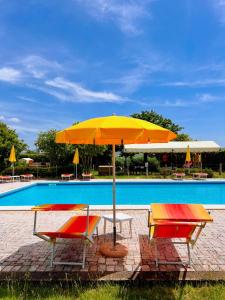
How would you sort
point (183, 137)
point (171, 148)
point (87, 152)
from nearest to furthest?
point (87, 152) → point (171, 148) → point (183, 137)

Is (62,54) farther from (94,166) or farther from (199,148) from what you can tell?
(94,166)

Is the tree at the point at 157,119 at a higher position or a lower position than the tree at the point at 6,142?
higher

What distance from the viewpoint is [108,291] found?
3746 mm

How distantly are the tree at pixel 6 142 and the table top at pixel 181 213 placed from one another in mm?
20143

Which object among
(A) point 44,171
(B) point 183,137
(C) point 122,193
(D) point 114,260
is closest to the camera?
(D) point 114,260

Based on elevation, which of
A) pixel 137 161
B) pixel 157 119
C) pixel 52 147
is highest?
pixel 157 119

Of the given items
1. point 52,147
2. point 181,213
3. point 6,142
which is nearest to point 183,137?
point 52,147

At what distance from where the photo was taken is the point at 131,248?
5383 mm

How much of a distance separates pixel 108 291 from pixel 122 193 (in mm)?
12594

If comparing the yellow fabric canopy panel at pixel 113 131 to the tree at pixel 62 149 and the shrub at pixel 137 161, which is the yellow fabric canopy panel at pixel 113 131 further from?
the shrub at pixel 137 161

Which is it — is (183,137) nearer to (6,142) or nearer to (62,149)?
(62,149)

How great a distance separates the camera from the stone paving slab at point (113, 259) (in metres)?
4.12

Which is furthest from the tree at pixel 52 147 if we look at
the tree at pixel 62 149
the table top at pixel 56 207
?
the table top at pixel 56 207

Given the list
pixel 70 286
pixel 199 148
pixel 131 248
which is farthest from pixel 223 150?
pixel 70 286
